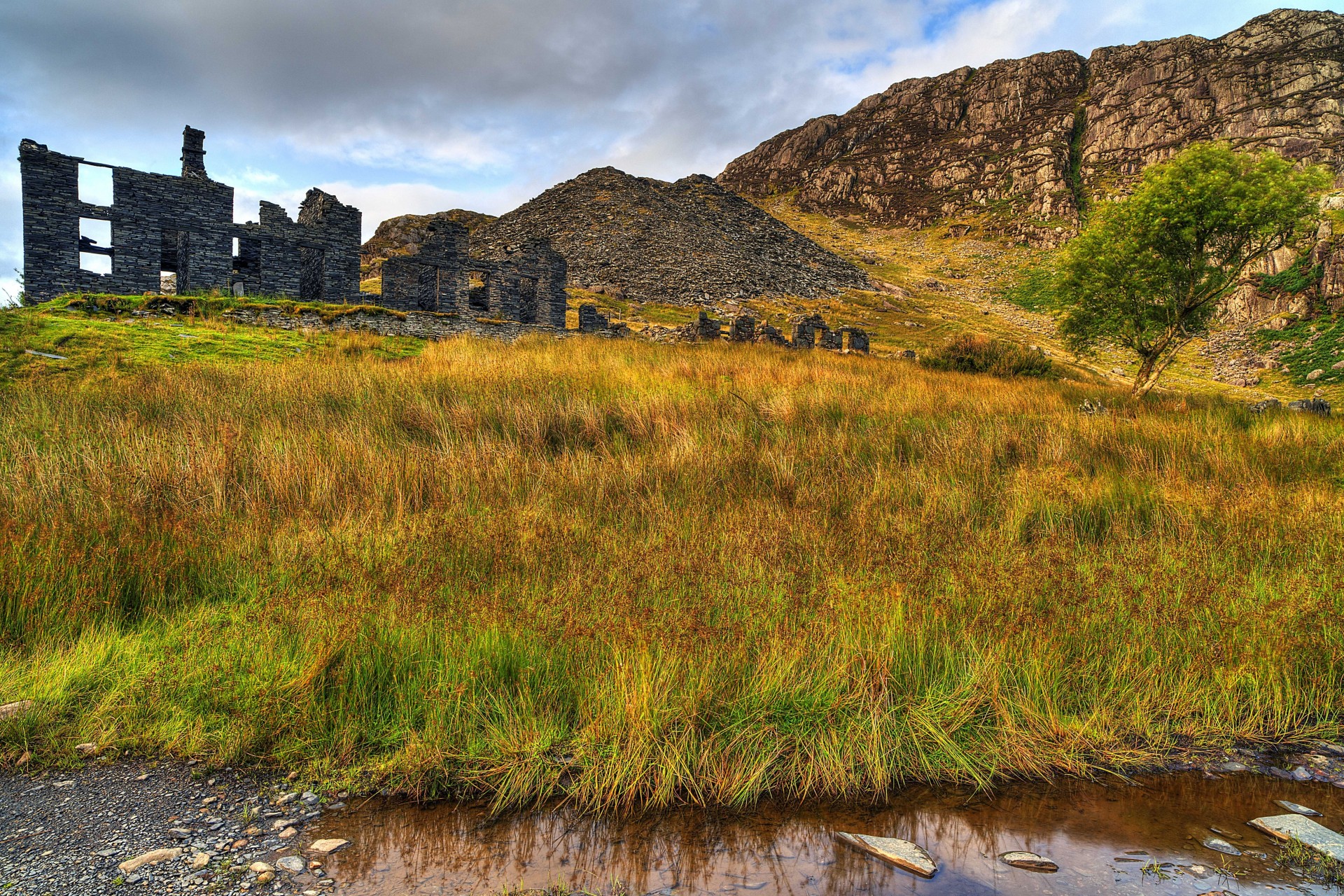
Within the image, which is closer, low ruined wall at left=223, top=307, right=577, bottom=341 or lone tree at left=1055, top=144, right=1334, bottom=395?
lone tree at left=1055, top=144, right=1334, bottom=395

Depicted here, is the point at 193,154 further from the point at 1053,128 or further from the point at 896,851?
the point at 1053,128

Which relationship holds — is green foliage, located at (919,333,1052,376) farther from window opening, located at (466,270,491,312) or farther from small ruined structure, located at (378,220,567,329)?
window opening, located at (466,270,491,312)

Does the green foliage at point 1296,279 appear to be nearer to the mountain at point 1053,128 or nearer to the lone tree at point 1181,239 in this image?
the lone tree at point 1181,239

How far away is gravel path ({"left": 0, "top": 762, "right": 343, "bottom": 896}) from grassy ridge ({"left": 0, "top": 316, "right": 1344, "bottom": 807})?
0.54 feet

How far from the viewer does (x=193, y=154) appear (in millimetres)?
22641

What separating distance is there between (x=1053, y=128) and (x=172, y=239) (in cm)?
14818

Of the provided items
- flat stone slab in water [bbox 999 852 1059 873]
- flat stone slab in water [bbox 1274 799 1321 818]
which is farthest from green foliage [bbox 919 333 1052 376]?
flat stone slab in water [bbox 999 852 1059 873]

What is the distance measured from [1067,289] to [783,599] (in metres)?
19.4

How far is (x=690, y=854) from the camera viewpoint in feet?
7.55

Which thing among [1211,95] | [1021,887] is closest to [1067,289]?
[1021,887]

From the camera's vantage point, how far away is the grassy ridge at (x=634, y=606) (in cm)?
276

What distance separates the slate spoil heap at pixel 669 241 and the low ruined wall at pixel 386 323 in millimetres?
26201

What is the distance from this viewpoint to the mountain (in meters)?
98.4

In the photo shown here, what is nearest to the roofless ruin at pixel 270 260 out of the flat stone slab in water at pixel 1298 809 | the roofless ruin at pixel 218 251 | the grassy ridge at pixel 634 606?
the roofless ruin at pixel 218 251
